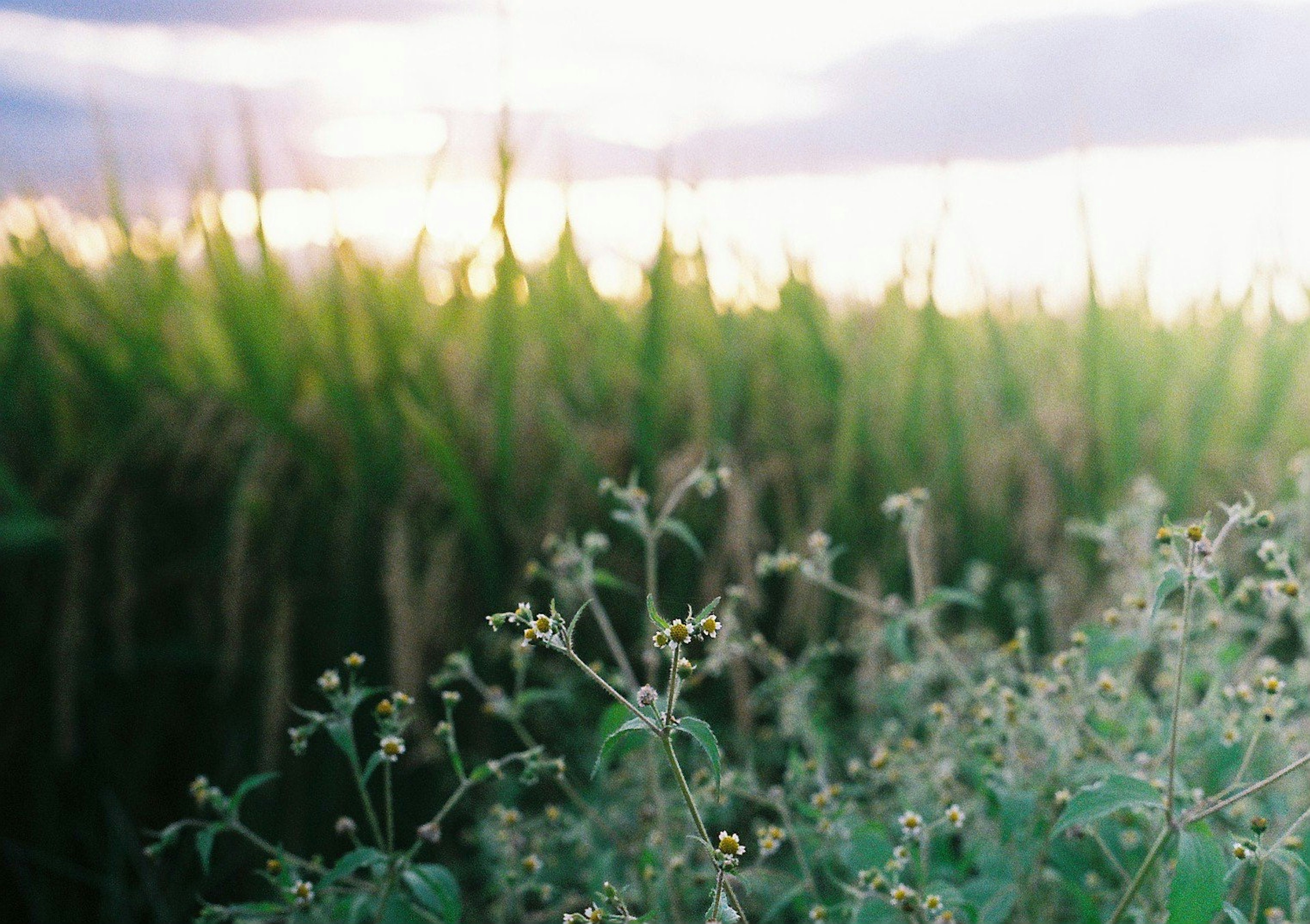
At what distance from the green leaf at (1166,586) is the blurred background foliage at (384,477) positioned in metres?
1.27

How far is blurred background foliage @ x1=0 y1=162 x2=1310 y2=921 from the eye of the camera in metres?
2.44

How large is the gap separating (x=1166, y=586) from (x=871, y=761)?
87 cm

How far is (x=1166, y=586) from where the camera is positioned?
41.2 inches

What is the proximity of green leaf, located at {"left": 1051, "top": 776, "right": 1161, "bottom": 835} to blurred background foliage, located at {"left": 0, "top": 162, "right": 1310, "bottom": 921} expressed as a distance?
129cm

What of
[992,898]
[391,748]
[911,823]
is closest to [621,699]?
[391,748]

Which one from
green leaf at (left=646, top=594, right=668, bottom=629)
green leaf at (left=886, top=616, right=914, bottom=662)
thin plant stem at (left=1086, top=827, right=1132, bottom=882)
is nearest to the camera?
green leaf at (left=646, top=594, right=668, bottom=629)

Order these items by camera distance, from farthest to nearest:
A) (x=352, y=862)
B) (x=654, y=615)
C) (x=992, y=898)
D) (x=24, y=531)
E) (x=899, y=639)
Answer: (x=24, y=531)
(x=899, y=639)
(x=992, y=898)
(x=352, y=862)
(x=654, y=615)

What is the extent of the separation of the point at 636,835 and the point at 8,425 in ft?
5.94

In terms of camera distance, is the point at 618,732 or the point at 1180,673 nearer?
the point at 618,732

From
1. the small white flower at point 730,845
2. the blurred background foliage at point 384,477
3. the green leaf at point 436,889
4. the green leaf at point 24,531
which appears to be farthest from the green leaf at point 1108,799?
the green leaf at point 24,531

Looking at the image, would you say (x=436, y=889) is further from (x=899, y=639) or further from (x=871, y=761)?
(x=871, y=761)

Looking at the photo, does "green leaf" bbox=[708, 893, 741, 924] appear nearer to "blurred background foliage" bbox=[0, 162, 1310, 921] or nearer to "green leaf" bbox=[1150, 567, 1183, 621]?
"green leaf" bbox=[1150, 567, 1183, 621]

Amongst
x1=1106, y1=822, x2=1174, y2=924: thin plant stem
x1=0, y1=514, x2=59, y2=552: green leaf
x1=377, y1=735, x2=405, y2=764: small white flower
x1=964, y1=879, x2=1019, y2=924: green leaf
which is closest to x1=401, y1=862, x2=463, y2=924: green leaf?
x1=377, y1=735, x2=405, y2=764: small white flower

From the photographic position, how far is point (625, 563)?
8.36ft
